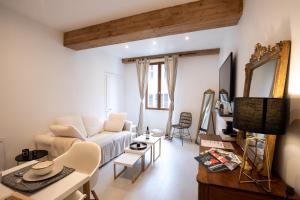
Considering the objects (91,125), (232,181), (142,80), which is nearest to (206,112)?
(142,80)

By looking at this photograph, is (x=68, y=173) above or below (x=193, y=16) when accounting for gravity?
below

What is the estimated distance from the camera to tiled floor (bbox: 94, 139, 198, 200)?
2186 millimetres

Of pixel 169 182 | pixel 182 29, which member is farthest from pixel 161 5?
pixel 169 182

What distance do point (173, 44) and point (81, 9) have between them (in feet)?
8.27

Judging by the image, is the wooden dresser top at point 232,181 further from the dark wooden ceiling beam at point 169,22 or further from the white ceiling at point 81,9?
the white ceiling at point 81,9

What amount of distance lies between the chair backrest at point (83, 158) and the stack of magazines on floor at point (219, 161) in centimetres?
114

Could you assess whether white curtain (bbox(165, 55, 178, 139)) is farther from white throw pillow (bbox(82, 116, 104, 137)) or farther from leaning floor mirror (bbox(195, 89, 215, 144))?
white throw pillow (bbox(82, 116, 104, 137))

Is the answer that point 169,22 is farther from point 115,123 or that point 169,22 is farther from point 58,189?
point 115,123

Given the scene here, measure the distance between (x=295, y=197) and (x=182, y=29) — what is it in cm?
238

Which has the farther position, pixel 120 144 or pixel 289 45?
pixel 120 144

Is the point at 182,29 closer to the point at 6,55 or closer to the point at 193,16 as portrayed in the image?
the point at 193,16

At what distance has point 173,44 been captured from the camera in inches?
166

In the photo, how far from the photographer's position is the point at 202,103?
4.74 m

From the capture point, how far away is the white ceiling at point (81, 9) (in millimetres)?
2254
